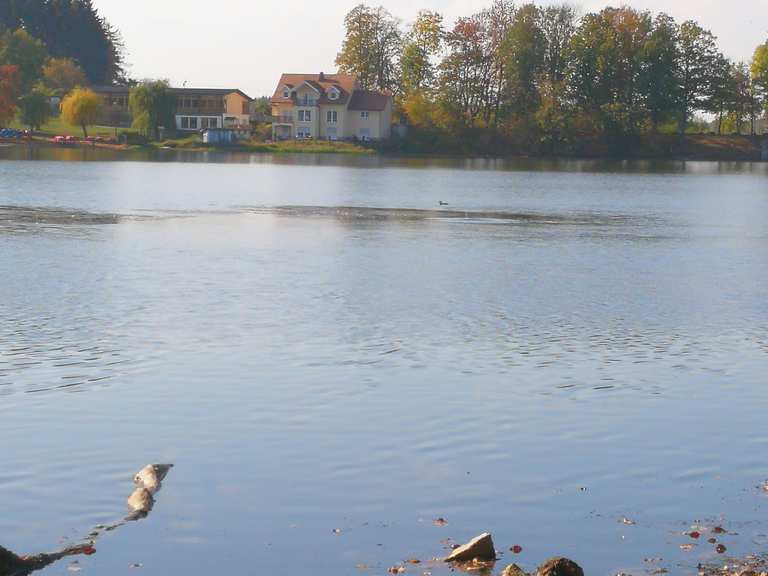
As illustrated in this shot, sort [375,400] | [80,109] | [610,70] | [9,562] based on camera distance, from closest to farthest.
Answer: [9,562] < [375,400] < [610,70] < [80,109]

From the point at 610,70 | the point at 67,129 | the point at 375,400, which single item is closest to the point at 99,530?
the point at 375,400

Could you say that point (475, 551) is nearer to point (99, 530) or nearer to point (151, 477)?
point (99, 530)

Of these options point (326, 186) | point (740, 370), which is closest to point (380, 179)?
point (326, 186)

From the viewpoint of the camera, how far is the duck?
48.9ft

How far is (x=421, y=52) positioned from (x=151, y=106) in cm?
3994

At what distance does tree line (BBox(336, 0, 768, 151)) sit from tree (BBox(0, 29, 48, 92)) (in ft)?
185

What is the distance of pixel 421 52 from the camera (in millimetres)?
180000

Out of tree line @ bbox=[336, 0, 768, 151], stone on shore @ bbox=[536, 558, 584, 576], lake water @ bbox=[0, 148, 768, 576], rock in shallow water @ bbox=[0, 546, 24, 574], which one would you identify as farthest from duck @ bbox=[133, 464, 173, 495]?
tree line @ bbox=[336, 0, 768, 151]

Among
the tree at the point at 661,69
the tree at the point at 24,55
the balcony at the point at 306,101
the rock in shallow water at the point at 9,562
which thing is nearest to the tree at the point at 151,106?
the balcony at the point at 306,101

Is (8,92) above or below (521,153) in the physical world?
above

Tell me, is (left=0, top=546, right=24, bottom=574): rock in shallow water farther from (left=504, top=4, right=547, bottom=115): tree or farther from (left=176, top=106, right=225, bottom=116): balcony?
(left=176, top=106, right=225, bottom=116): balcony

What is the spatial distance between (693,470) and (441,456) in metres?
3.30

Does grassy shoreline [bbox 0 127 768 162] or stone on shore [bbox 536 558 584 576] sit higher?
grassy shoreline [bbox 0 127 768 162]

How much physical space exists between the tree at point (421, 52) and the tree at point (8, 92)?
2131 inches
